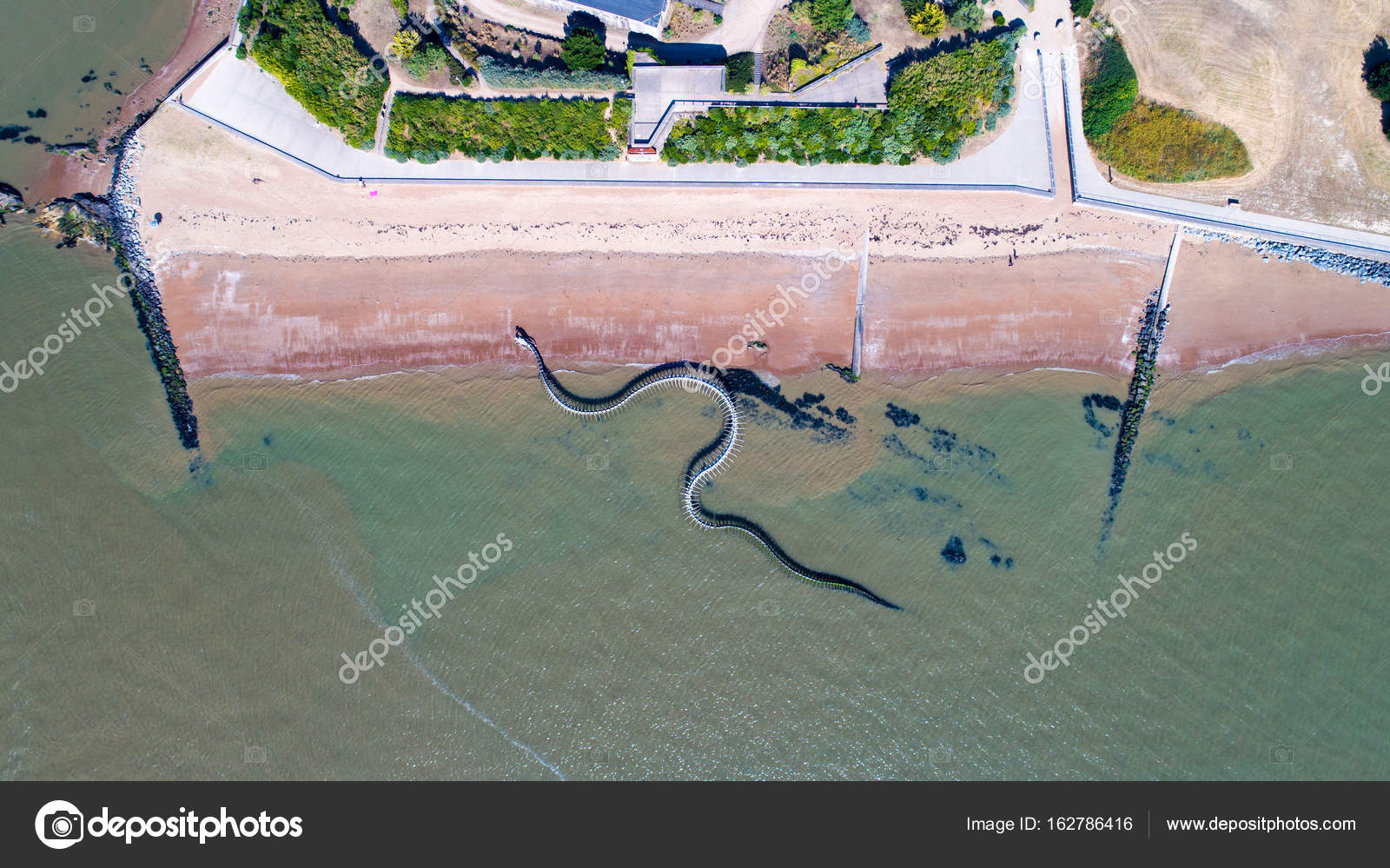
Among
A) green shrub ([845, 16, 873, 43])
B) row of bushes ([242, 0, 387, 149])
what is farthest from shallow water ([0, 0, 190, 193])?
green shrub ([845, 16, 873, 43])

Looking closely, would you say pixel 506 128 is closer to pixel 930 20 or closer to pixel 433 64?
pixel 433 64

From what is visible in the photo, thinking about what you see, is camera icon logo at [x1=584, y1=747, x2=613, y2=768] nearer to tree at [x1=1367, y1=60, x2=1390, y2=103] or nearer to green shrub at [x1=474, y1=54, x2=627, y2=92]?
green shrub at [x1=474, y1=54, x2=627, y2=92]

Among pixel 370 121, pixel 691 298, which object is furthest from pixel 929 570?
pixel 370 121

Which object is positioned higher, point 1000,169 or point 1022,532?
point 1000,169

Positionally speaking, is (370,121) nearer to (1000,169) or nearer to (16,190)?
(16,190)

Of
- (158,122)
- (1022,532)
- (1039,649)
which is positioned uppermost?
(158,122)

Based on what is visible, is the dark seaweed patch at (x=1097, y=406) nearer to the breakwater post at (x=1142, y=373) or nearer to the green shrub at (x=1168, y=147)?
the breakwater post at (x=1142, y=373)
